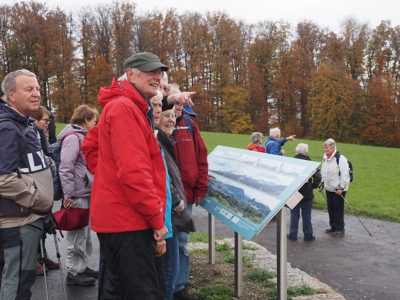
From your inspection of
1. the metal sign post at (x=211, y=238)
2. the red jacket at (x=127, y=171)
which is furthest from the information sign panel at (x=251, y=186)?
the red jacket at (x=127, y=171)

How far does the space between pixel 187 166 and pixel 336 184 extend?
16.8 ft

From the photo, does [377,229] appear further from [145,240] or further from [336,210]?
[145,240]

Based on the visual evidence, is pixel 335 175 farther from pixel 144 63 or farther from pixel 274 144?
pixel 144 63

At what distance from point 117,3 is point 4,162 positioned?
43040mm

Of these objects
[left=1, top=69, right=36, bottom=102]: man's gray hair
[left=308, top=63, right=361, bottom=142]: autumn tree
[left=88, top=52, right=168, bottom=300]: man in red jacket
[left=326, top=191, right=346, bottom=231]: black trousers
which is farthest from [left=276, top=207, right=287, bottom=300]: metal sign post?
[left=308, top=63, right=361, bottom=142]: autumn tree

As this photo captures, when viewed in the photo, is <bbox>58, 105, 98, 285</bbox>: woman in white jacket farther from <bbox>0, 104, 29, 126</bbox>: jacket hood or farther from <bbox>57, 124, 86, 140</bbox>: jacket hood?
<bbox>0, 104, 29, 126</bbox>: jacket hood

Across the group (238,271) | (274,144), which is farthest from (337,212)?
(238,271)

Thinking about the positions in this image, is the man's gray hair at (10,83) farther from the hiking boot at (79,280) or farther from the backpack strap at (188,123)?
the hiking boot at (79,280)

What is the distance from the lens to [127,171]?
265 cm

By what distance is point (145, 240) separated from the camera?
2846mm

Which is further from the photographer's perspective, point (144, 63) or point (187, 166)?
point (187, 166)

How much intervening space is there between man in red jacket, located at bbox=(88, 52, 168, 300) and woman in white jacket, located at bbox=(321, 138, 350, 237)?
20.9 ft

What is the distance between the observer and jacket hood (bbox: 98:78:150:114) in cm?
293

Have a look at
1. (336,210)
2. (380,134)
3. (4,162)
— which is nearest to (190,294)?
(4,162)
